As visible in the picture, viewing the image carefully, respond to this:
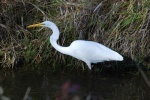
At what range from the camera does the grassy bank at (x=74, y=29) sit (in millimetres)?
5672

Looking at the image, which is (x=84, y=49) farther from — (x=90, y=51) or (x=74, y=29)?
(x=74, y=29)

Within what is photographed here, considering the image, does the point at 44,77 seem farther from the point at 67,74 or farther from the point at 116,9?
the point at 116,9

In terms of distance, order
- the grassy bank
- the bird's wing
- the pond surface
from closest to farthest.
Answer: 1. the pond surface
2. the bird's wing
3. the grassy bank

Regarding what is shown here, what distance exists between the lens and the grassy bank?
5672 millimetres

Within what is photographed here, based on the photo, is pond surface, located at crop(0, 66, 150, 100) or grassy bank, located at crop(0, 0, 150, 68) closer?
pond surface, located at crop(0, 66, 150, 100)

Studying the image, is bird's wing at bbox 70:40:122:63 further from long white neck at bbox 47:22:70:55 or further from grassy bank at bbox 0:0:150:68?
grassy bank at bbox 0:0:150:68

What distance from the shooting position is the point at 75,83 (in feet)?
17.0

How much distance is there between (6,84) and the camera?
5062mm

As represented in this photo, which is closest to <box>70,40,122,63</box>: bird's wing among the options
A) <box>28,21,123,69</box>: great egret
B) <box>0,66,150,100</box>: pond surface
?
<box>28,21,123,69</box>: great egret

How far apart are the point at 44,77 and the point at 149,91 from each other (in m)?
1.67

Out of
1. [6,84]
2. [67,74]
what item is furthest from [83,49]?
[6,84]

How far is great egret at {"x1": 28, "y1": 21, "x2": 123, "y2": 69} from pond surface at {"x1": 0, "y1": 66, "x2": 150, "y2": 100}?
0.37 m

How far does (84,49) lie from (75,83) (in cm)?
58

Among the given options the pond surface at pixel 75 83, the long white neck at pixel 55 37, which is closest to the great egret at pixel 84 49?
the long white neck at pixel 55 37
